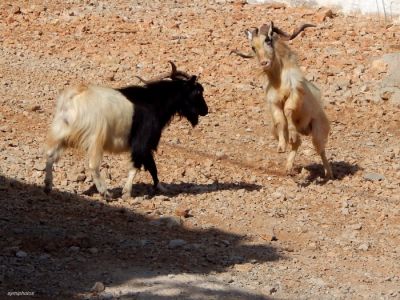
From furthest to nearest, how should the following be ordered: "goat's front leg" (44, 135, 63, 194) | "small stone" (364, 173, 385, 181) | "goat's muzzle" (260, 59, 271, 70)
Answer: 1. "small stone" (364, 173, 385, 181)
2. "goat's muzzle" (260, 59, 271, 70)
3. "goat's front leg" (44, 135, 63, 194)

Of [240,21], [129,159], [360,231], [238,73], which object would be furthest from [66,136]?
[240,21]

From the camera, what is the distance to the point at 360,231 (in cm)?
1127

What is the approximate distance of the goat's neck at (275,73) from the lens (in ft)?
43.3

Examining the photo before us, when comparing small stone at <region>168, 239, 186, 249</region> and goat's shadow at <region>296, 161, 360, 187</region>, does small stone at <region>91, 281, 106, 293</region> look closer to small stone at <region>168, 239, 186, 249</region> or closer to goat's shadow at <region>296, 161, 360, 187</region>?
small stone at <region>168, 239, 186, 249</region>

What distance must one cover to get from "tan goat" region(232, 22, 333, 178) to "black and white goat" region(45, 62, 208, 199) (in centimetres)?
112

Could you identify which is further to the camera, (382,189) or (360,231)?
(382,189)

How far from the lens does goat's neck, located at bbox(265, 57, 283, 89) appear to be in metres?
13.2

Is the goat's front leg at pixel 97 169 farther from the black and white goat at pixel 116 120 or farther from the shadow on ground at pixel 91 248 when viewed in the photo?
the shadow on ground at pixel 91 248

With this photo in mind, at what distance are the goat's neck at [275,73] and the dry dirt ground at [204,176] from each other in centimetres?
118

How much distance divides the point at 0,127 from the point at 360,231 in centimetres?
524

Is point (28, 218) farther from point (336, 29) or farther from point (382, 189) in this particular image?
point (336, 29)

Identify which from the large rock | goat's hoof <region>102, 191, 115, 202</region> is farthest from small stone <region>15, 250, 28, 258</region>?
the large rock

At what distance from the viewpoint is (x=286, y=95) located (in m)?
13.3

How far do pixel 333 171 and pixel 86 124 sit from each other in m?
4.50
